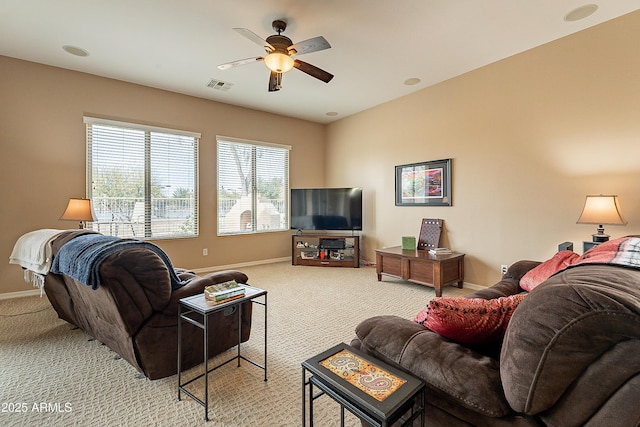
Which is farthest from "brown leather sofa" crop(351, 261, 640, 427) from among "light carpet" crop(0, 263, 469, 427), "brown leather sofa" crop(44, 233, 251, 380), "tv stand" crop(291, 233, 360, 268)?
"tv stand" crop(291, 233, 360, 268)

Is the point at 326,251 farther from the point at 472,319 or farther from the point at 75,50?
the point at 75,50

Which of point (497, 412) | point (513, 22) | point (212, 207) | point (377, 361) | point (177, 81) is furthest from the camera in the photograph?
point (212, 207)

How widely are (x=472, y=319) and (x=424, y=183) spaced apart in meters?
3.69

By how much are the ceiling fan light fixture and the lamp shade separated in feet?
10.3

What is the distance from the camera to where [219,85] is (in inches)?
169

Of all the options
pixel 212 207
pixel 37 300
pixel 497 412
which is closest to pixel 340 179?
pixel 212 207

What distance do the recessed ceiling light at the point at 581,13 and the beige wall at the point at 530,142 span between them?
30cm

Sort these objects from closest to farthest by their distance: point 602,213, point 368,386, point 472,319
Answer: point 368,386
point 472,319
point 602,213

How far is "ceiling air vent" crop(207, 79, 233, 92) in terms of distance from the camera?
420cm

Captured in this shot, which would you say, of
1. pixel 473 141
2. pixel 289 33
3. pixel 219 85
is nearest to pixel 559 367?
pixel 289 33

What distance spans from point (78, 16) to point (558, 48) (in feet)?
16.3

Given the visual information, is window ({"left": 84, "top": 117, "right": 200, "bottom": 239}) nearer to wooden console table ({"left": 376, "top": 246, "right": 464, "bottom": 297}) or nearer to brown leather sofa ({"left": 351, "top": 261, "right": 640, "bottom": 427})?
wooden console table ({"left": 376, "top": 246, "right": 464, "bottom": 297})

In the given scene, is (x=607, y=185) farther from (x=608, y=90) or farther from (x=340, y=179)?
(x=340, y=179)

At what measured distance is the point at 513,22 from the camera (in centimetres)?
280
